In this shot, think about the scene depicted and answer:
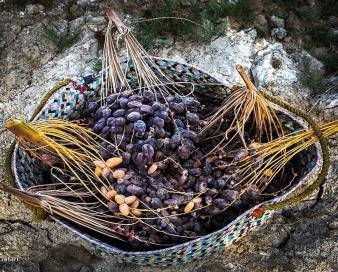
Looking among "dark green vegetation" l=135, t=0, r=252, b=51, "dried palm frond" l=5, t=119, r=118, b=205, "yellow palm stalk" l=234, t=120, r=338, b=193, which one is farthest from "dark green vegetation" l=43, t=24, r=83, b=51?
"yellow palm stalk" l=234, t=120, r=338, b=193

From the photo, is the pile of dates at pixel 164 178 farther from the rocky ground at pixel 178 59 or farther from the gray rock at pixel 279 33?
the gray rock at pixel 279 33

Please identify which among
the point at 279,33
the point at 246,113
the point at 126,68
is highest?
the point at 126,68

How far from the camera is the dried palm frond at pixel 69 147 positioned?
79.4 inches

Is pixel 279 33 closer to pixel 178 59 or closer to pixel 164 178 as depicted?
pixel 178 59

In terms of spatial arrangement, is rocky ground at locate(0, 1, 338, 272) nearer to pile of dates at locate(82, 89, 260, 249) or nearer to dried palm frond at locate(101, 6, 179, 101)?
pile of dates at locate(82, 89, 260, 249)

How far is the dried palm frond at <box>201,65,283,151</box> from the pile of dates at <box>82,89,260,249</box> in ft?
0.27

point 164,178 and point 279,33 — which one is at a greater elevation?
point 279,33

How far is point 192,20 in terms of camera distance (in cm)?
289

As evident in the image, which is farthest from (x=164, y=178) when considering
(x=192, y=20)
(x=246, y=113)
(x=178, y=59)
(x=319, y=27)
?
(x=319, y=27)

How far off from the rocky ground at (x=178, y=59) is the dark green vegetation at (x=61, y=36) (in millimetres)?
27

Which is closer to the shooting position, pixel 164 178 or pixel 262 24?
pixel 164 178

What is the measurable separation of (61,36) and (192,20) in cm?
A: 68

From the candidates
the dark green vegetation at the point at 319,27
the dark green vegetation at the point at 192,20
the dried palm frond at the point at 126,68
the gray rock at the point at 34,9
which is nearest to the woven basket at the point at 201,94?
the dried palm frond at the point at 126,68

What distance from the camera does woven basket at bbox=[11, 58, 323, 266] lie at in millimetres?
1944
